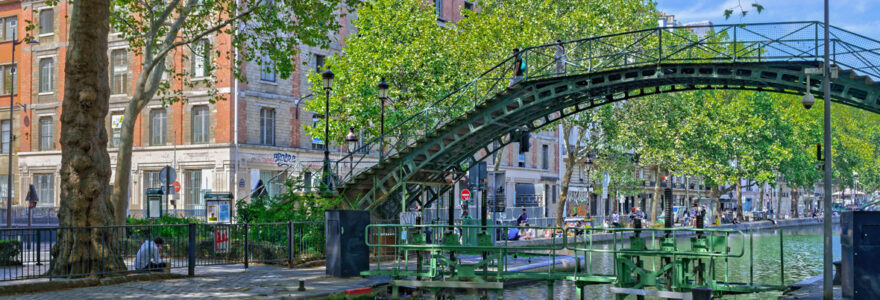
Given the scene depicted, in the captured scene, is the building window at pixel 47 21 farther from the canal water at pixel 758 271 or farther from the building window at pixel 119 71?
the canal water at pixel 758 271

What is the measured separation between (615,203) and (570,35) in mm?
48806

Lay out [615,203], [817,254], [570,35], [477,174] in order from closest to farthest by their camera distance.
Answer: [477,174]
[817,254]
[570,35]
[615,203]

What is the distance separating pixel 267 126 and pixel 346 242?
29.7 m

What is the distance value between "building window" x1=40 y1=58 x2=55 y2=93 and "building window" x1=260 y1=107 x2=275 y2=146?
14.0 m

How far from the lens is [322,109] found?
132ft

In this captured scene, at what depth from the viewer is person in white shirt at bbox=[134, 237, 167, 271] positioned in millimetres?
18984

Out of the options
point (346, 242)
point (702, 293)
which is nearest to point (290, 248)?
point (346, 242)

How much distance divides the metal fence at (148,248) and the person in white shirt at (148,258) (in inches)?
6.4

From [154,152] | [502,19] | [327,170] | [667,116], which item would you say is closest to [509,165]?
[667,116]

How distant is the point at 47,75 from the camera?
2019 inches

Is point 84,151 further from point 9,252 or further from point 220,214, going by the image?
point 220,214

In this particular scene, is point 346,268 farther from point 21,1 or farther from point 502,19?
point 21,1

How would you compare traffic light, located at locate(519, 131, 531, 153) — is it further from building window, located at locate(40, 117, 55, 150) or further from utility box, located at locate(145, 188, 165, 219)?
building window, located at locate(40, 117, 55, 150)

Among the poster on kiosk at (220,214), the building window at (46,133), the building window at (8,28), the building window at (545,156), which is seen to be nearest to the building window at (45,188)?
the building window at (46,133)
